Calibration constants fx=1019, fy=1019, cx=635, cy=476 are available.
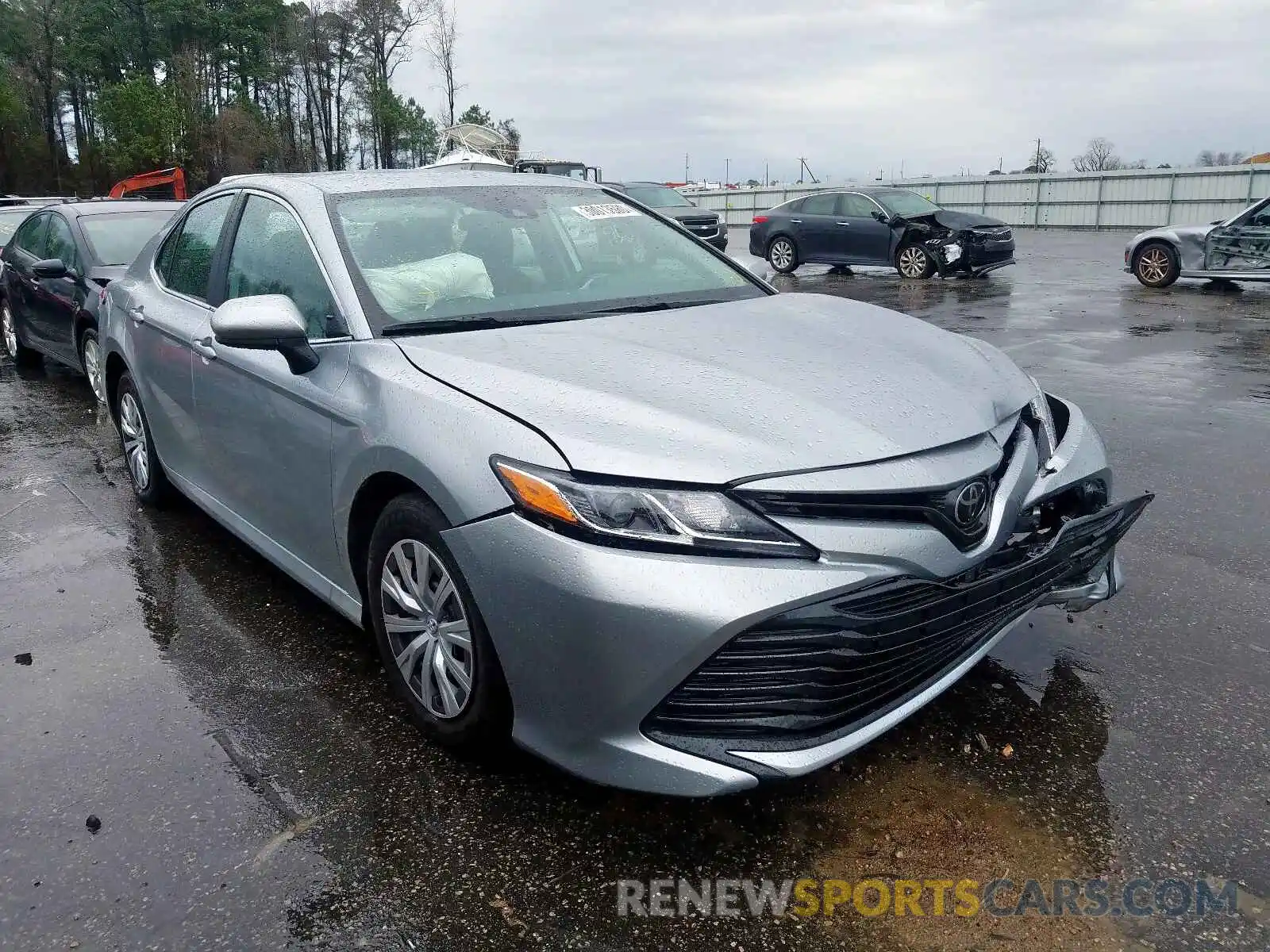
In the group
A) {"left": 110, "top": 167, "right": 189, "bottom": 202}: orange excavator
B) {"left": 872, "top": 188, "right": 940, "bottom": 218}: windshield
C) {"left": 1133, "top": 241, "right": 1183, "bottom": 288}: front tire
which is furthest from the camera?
{"left": 110, "top": 167, "right": 189, "bottom": 202}: orange excavator

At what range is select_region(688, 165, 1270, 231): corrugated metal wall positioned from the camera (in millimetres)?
28688

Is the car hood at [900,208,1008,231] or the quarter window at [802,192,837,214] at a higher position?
the quarter window at [802,192,837,214]

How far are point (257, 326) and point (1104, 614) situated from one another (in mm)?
3067

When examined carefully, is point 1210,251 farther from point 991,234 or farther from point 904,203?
point 904,203

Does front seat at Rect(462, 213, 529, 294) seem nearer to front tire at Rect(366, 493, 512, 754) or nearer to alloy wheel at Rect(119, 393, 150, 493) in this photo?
front tire at Rect(366, 493, 512, 754)

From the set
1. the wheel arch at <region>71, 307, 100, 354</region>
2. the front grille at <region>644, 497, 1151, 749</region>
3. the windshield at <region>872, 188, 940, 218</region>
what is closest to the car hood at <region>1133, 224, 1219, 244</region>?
the windshield at <region>872, 188, 940, 218</region>

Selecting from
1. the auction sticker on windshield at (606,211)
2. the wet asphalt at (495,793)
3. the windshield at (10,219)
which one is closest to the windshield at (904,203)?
the windshield at (10,219)

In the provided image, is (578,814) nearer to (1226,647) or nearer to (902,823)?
(902,823)

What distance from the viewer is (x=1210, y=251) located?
13.6 m

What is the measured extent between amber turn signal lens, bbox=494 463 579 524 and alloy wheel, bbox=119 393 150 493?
3240 millimetres

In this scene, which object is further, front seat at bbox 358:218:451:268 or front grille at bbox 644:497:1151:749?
front seat at bbox 358:218:451:268

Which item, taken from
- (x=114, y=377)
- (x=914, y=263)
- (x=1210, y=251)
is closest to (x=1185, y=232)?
(x=1210, y=251)

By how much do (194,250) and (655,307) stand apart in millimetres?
2258

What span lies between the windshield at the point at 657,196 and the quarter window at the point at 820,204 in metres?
3.56
